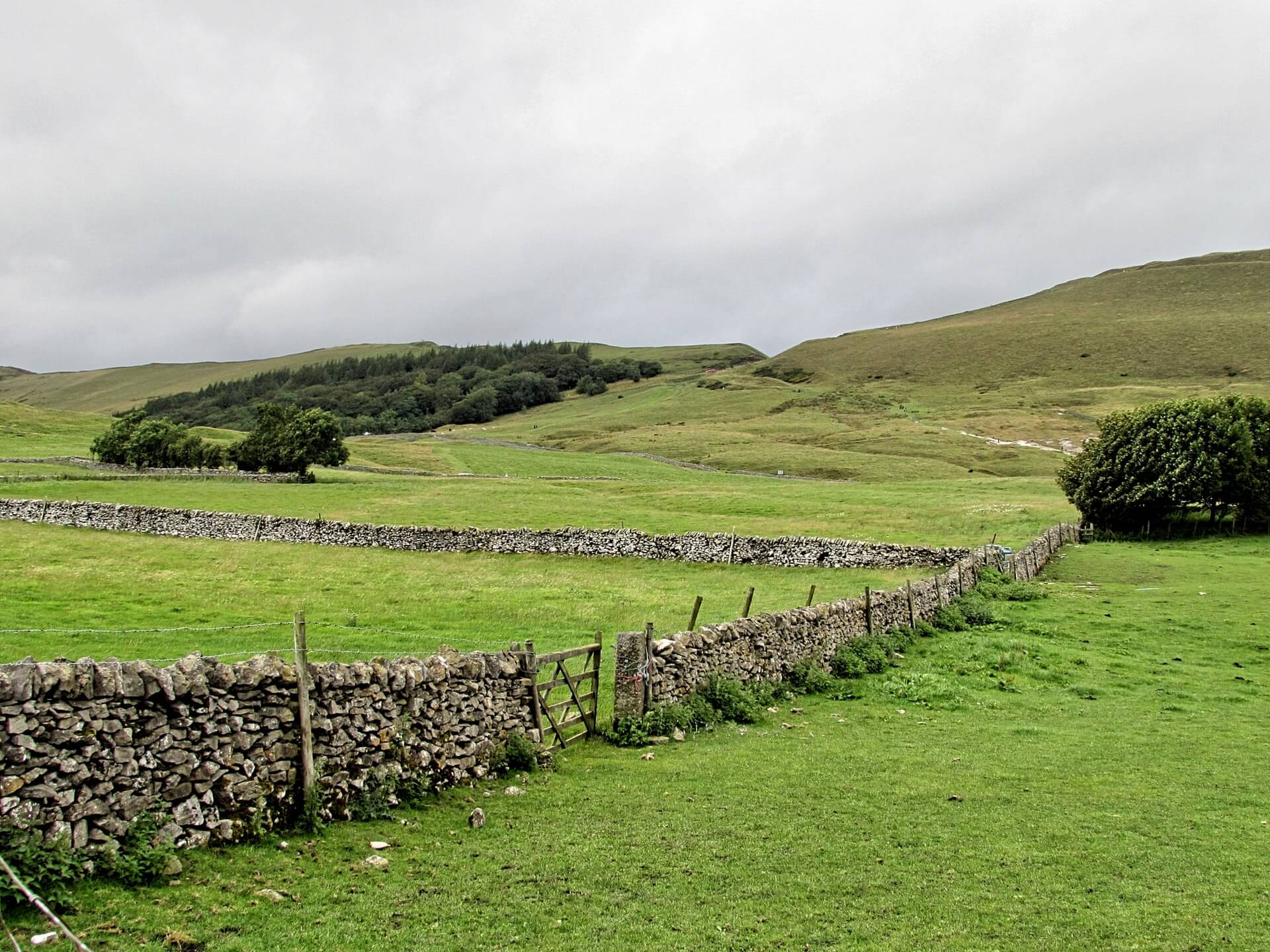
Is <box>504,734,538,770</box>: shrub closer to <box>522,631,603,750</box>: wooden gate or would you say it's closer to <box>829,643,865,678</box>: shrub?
<box>522,631,603,750</box>: wooden gate

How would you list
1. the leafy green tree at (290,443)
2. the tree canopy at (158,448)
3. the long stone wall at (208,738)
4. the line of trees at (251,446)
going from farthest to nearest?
1. the tree canopy at (158,448)
2. the line of trees at (251,446)
3. the leafy green tree at (290,443)
4. the long stone wall at (208,738)

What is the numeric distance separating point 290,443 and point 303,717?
214ft

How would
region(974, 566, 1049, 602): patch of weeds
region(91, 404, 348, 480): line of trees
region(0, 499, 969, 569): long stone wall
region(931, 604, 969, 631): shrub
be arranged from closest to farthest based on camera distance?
region(931, 604, 969, 631): shrub < region(974, 566, 1049, 602): patch of weeds < region(0, 499, 969, 569): long stone wall < region(91, 404, 348, 480): line of trees

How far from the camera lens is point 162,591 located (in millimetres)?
25109

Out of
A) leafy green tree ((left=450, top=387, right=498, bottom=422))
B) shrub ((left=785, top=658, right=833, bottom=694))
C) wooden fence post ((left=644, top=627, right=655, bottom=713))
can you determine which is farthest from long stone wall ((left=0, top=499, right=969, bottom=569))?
leafy green tree ((left=450, top=387, right=498, bottom=422))

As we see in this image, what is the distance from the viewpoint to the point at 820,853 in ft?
31.7

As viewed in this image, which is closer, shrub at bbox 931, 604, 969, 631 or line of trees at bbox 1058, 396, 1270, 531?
shrub at bbox 931, 604, 969, 631

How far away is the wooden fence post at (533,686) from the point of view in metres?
12.9

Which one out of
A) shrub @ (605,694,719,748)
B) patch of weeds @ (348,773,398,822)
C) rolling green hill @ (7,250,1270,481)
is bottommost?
shrub @ (605,694,719,748)

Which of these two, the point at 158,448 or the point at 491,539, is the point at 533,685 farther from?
the point at 158,448

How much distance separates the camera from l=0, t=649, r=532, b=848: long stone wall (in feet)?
24.4

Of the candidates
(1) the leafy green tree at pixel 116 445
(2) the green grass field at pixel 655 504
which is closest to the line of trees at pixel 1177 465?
(2) the green grass field at pixel 655 504

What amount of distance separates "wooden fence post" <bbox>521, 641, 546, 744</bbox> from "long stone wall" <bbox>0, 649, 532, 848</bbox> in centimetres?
121

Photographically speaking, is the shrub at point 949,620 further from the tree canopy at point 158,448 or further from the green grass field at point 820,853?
the tree canopy at point 158,448
